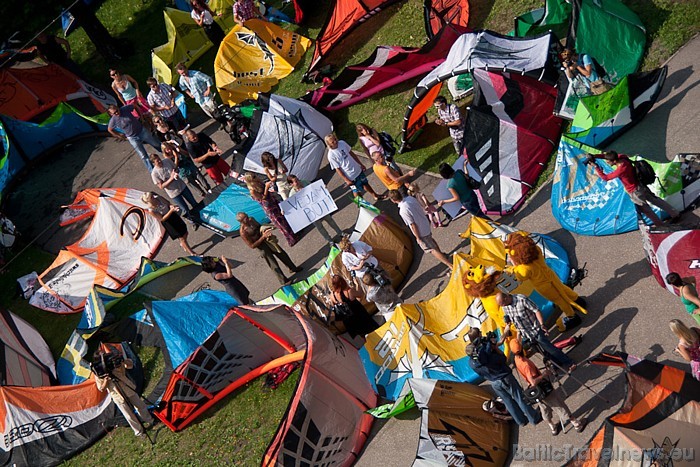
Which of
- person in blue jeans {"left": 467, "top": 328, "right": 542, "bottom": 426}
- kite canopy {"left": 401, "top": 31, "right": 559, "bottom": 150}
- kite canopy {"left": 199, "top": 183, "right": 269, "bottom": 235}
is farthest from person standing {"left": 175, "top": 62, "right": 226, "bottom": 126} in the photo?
person in blue jeans {"left": 467, "top": 328, "right": 542, "bottom": 426}

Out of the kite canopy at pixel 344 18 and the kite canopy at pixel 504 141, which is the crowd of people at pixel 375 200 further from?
the kite canopy at pixel 344 18

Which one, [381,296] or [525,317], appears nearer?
[525,317]

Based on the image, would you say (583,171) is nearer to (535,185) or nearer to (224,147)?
(535,185)

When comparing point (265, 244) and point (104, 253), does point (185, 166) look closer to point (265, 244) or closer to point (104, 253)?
point (104, 253)

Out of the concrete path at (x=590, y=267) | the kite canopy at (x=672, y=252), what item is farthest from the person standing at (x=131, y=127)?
the kite canopy at (x=672, y=252)

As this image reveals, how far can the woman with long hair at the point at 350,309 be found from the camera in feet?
39.3

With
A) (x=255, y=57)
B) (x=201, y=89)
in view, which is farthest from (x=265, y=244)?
(x=255, y=57)

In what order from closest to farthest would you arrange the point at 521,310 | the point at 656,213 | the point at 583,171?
the point at 521,310, the point at 656,213, the point at 583,171

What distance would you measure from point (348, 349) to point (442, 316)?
146cm

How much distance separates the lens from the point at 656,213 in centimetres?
1109

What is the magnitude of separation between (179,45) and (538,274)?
568 inches

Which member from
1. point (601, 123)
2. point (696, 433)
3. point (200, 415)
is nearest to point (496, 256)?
point (601, 123)

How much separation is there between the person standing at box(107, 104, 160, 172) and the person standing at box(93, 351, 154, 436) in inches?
251

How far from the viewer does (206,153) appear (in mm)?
16250
